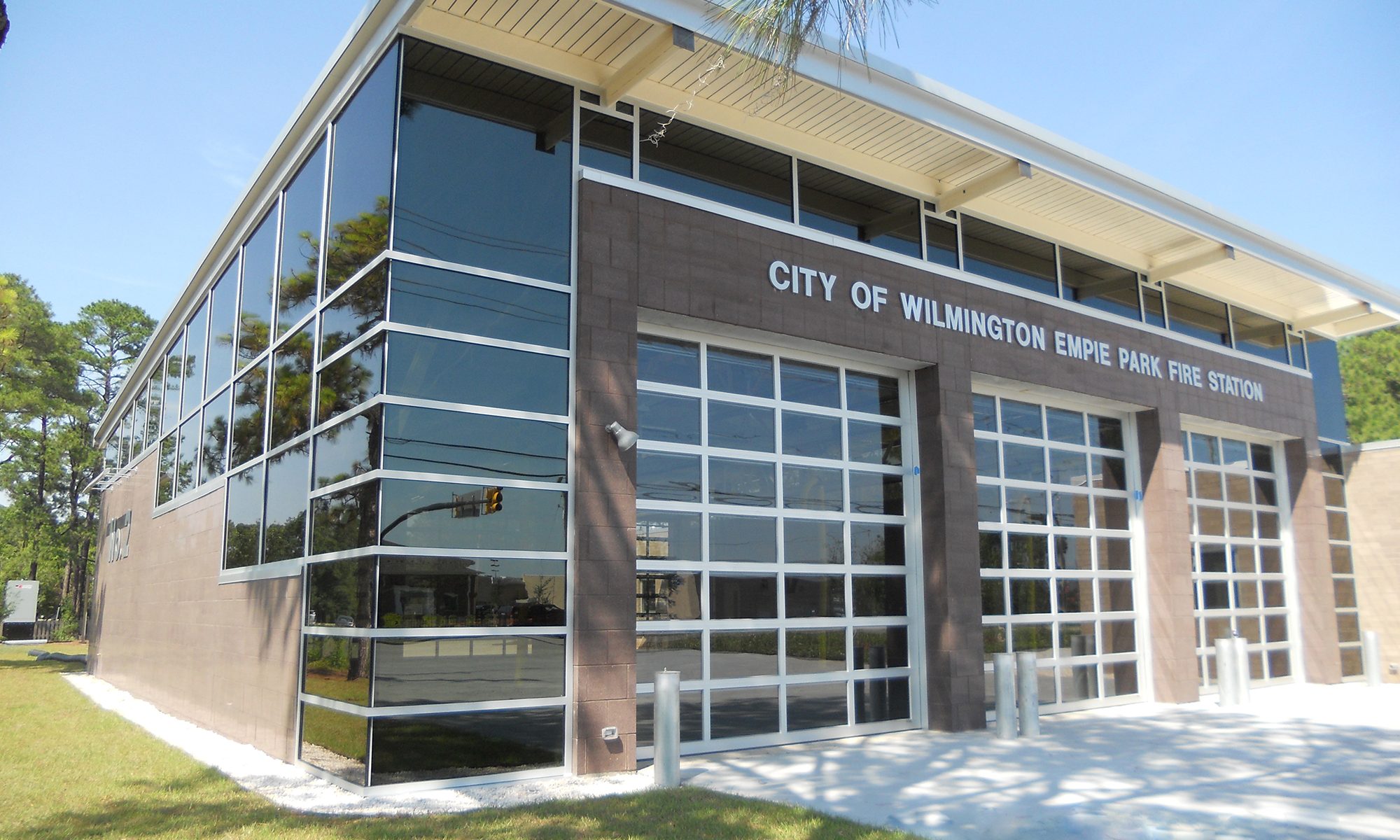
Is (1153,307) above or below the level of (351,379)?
above

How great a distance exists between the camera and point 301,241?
35.1 ft

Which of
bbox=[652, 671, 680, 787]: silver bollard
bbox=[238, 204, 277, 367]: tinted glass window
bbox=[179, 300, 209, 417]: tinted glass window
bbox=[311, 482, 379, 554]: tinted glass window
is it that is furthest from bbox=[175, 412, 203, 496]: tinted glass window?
bbox=[652, 671, 680, 787]: silver bollard

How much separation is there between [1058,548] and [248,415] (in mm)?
10461

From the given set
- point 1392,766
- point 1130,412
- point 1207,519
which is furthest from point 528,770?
point 1207,519

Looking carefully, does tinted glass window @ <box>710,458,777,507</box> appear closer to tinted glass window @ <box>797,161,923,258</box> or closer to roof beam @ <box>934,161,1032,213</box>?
tinted glass window @ <box>797,161,923,258</box>

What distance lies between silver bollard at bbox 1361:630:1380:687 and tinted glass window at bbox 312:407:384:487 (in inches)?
630

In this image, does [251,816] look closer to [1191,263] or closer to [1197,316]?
[1191,263]

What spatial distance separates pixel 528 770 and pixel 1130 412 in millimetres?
10608

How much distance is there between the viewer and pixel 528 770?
27.2 feet

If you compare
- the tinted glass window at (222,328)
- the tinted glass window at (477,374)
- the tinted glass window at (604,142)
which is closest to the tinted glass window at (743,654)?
the tinted glass window at (477,374)

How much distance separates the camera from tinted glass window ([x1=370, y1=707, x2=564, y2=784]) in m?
7.79

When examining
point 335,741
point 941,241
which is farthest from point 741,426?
point 335,741

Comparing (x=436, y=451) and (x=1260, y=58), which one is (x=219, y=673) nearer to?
(x=436, y=451)

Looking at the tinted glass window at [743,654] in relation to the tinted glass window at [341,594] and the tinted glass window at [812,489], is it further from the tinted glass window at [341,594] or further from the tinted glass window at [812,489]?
the tinted glass window at [341,594]
